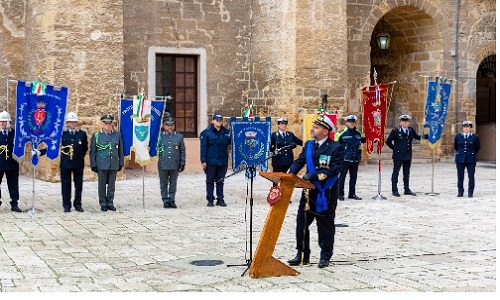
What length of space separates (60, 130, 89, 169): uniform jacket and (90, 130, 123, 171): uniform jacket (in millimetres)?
172

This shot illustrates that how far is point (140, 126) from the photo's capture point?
44.6 ft

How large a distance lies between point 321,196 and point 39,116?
594 centimetres

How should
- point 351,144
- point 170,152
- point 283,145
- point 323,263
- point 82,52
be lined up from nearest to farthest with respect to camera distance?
point 323,263 < point 170,152 < point 283,145 < point 351,144 < point 82,52

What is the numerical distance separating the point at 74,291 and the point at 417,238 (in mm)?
4649

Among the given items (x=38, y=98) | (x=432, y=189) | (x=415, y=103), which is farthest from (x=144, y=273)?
(x=415, y=103)

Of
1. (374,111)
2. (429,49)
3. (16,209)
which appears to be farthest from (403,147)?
(429,49)

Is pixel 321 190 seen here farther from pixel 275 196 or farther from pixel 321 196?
pixel 275 196

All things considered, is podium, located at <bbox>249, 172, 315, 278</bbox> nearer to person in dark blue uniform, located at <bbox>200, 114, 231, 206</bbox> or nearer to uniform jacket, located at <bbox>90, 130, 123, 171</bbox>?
uniform jacket, located at <bbox>90, 130, 123, 171</bbox>

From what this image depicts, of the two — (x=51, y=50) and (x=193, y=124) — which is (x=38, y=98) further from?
(x=193, y=124)

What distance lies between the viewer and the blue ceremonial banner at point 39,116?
41.5 feet

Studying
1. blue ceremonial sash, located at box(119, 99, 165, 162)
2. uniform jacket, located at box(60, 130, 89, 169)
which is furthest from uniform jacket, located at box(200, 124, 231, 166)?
uniform jacket, located at box(60, 130, 89, 169)

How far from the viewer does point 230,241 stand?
10.1 meters

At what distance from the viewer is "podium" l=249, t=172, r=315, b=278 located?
774 centimetres

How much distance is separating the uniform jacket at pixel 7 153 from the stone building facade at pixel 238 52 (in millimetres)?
4280
